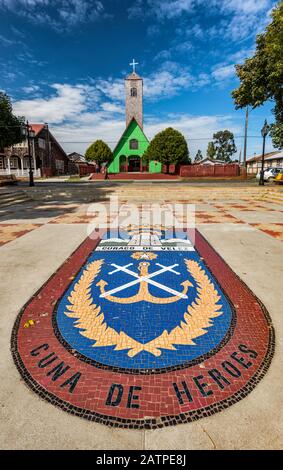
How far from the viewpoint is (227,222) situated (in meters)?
10.6

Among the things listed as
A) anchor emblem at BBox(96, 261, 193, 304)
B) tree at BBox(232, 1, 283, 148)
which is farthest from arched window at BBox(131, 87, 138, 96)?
anchor emblem at BBox(96, 261, 193, 304)

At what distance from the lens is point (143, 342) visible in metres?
3.32

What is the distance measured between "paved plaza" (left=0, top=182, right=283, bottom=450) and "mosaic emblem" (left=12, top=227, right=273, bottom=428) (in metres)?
0.01

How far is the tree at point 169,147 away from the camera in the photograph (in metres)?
42.3

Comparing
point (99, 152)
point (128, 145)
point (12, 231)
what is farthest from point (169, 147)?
point (12, 231)

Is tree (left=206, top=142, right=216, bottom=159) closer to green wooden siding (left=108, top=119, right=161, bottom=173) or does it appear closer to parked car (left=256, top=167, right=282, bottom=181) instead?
green wooden siding (left=108, top=119, right=161, bottom=173)

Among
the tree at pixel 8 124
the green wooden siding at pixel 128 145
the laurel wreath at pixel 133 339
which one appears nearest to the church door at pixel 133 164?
the green wooden siding at pixel 128 145

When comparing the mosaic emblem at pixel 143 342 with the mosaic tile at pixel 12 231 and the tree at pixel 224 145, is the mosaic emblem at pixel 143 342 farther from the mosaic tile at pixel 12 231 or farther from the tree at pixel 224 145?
the tree at pixel 224 145

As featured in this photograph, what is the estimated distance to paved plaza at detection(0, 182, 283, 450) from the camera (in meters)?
2.22

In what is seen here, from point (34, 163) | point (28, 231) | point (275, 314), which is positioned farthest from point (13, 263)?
point (34, 163)

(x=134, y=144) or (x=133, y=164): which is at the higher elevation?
(x=134, y=144)

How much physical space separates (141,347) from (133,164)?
167 ft

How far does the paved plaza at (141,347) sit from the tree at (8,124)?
76.9ft

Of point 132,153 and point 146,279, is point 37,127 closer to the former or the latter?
point 132,153
